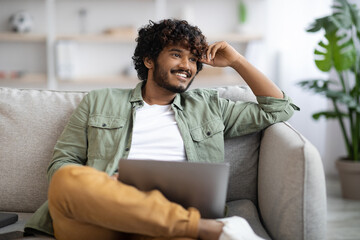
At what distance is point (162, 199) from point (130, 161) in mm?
162

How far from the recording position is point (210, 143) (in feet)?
5.79

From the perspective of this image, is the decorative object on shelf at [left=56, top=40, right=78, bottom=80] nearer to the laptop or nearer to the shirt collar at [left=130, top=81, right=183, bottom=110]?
the shirt collar at [left=130, top=81, right=183, bottom=110]

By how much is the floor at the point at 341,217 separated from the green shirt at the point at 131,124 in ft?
3.53

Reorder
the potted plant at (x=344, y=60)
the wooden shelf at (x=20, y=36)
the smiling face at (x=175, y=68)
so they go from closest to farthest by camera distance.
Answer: the smiling face at (x=175, y=68), the potted plant at (x=344, y=60), the wooden shelf at (x=20, y=36)

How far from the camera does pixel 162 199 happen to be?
129cm

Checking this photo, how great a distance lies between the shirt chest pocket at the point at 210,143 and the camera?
1763 mm

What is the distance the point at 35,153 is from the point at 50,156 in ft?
0.21

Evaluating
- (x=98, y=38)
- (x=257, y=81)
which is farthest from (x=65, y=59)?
(x=257, y=81)

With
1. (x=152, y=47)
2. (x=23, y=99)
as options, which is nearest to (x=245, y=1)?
(x=152, y=47)

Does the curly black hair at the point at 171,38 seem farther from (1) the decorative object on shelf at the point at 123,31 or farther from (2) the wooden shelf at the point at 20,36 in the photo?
(2) the wooden shelf at the point at 20,36

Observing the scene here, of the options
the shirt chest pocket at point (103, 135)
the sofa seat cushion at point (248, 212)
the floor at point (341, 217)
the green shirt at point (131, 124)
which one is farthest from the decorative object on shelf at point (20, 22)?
the sofa seat cushion at point (248, 212)

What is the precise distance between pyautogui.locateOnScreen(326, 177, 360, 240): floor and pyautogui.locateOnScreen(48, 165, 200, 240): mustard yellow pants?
1.49 m

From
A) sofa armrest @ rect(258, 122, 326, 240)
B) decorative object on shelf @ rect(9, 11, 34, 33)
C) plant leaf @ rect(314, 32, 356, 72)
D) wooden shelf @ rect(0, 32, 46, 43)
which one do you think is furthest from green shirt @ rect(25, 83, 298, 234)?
decorative object on shelf @ rect(9, 11, 34, 33)

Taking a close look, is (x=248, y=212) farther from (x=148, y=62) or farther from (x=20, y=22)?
(x=20, y=22)
